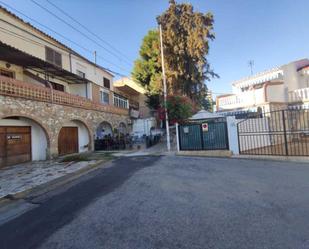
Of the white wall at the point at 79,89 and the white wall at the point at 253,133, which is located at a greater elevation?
the white wall at the point at 79,89

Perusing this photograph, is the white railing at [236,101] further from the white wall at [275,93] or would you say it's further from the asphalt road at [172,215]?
the asphalt road at [172,215]

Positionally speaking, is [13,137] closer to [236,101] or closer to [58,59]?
[58,59]

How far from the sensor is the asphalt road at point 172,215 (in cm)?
329

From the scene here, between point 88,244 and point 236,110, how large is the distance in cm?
1804

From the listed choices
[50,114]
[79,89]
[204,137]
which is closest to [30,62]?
[50,114]

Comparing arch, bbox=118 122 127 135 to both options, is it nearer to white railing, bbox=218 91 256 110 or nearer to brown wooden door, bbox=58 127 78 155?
brown wooden door, bbox=58 127 78 155

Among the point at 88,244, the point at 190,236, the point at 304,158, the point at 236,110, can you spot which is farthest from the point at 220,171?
the point at 236,110

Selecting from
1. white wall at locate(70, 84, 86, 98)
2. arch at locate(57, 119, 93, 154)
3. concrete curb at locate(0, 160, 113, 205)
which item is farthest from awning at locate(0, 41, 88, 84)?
concrete curb at locate(0, 160, 113, 205)

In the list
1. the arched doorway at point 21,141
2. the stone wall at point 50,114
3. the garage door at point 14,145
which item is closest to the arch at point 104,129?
the stone wall at point 50,114

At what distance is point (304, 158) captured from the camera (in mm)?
9352

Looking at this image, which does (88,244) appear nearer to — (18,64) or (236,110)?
(18,64)

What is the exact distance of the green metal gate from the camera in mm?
12469

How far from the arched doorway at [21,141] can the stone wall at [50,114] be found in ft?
1.03

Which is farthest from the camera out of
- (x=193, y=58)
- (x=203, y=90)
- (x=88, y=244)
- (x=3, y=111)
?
(x=203, y=90)
